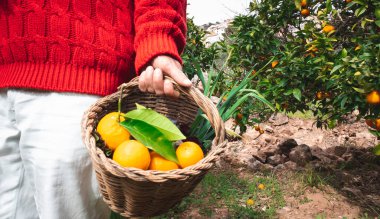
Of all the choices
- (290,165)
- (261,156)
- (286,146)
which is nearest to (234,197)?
(290,165)

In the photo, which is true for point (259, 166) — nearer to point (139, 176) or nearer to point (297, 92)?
point (297, 92)

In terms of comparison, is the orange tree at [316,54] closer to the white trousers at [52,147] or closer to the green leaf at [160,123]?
the green leaf at [160,123]

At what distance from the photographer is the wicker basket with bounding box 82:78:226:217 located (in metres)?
0.99

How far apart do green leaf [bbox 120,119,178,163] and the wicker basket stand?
0.11m

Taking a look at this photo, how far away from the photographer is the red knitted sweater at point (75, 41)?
1220 mm

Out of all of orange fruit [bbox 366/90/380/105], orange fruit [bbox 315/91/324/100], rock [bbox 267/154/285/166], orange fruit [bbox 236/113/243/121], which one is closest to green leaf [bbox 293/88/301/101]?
orange fruit [bbox 315/91/324/100]

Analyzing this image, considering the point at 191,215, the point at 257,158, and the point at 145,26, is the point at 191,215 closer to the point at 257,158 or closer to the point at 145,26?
the point at 257,158

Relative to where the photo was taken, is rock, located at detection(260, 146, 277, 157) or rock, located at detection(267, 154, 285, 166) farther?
rock, located at detection(260, 146, 277, 157)

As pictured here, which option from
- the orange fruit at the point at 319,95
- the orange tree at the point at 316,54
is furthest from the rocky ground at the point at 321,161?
the orange fruit at the point at 319,95

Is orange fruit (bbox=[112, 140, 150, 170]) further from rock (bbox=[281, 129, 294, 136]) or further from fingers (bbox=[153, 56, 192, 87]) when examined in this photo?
rock (bbox=[281, 129, 294, 136])

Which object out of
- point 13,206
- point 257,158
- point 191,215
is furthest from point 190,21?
point 13,206

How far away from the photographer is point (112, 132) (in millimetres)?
1197

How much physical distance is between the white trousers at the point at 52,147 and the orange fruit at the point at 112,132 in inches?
3.4

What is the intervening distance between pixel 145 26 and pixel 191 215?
178cm
